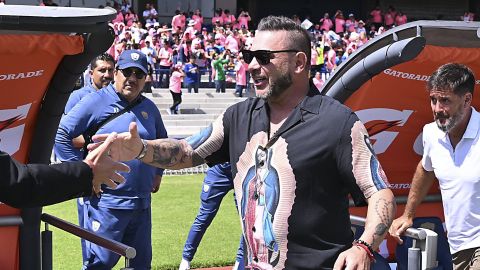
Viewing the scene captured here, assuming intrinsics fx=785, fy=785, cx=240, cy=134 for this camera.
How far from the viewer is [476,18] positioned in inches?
1635

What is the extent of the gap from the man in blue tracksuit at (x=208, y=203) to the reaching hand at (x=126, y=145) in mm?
4115

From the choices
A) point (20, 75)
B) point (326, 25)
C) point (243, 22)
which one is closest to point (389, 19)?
point (326, 25)

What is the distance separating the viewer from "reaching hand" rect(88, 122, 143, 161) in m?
A: 3.41

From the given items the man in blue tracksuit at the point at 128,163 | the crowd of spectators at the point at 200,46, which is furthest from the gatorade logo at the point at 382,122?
the crowd of spectators at the point at 200,46

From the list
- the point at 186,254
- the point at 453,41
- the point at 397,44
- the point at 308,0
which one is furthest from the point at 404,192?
the point at 308,0

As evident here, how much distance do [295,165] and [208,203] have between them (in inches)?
181

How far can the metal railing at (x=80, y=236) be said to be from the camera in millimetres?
4273

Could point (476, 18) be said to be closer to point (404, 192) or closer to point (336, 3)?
point (336, 3)

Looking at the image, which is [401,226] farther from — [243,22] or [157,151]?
[243,22]

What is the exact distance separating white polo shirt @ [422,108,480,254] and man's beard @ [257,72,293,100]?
1.74 metres

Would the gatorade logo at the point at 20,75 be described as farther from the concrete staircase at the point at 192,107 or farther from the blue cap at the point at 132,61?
the concrete staircase at the point at 192,107

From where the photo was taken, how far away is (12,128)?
15.7 ft

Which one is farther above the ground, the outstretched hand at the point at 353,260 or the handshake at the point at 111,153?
the handshake at the point at 111,153

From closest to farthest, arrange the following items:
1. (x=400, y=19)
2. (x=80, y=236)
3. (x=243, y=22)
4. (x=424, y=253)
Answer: (x=424, y=253)
(x=80, y=236)
(x=243, y=22)
(x=400, y=19)
